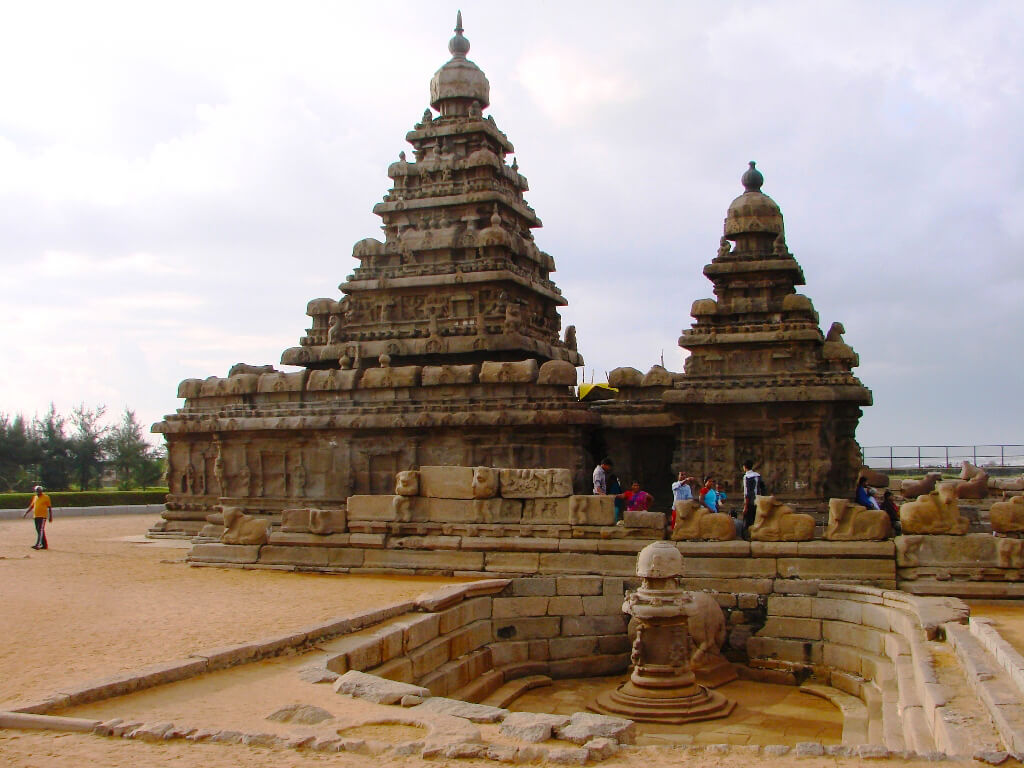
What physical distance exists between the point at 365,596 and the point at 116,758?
22.8 ft

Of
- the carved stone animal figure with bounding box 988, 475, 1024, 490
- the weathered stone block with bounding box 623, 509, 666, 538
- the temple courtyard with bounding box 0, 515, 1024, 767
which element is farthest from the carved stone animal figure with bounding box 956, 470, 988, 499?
the weathered stone block with bounding box 623, 509, 666, 538

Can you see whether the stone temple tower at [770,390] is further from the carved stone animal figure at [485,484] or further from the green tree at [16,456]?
the green tree at [16,456]

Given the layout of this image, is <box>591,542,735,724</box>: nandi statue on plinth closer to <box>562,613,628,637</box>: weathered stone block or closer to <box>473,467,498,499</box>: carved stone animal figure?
<box>562,613,628,637</box>: weathered stone block

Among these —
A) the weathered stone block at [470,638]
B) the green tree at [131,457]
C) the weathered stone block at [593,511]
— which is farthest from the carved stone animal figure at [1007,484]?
the green tree at [131,457]

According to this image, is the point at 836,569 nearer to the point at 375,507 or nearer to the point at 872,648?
the point at 872,648

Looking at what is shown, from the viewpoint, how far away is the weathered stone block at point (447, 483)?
1523 centimetres

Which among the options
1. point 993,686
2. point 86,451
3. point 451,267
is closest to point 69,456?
point 86,451

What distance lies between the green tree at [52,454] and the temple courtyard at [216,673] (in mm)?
27565

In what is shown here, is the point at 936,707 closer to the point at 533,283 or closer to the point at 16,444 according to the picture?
the point at 533,283

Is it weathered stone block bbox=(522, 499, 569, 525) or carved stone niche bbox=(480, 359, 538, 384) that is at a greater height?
carved stone niche bbox=(480, 359, 538, 384)

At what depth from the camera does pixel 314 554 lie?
15.8 m

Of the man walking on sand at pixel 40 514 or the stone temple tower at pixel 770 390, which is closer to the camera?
the stone temple tower at pixel 770 390

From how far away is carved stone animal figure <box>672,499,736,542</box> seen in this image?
45.2 ft

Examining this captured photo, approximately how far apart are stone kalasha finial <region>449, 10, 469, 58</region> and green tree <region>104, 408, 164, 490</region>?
2655 cm
